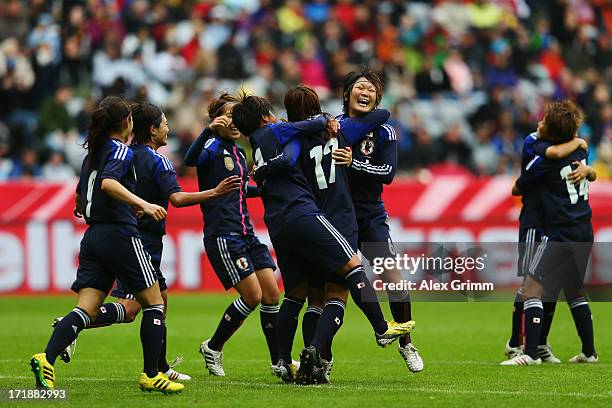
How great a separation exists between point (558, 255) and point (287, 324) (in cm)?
279

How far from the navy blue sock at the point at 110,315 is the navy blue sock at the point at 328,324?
169 centimetres

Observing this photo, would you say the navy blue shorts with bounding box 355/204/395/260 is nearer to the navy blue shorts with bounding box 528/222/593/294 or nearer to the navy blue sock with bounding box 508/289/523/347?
the navy blue shorts with bounding box 528/222/593/294

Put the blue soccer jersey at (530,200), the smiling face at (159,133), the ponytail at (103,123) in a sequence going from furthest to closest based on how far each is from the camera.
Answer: the blue soccer jersey at (530,200)
the smiling face at (159,133)
the ponytail at (103,123)

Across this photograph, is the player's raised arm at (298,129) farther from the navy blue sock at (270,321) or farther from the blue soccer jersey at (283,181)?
the navy blue sock at (270,321)

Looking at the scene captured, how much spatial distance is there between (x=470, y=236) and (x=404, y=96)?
5097 mm

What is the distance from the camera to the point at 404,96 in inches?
894

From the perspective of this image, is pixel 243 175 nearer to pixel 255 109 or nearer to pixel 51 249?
pixel 255 109

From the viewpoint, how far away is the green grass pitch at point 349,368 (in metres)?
8.17

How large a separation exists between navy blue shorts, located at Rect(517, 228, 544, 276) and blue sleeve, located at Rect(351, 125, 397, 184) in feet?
6.81

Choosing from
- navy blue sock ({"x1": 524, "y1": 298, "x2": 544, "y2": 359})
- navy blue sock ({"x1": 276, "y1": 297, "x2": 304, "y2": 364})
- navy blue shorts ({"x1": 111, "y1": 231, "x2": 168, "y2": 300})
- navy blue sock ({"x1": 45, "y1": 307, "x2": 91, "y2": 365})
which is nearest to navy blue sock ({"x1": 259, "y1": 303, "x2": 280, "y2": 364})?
navy blue sock ({"x1": 276, "y1": 297, "x2": 304, "y2": 364})

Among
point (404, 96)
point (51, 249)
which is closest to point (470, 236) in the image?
point (404, 96)

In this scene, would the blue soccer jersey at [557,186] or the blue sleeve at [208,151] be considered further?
the blue soccer jersey at [557,186]

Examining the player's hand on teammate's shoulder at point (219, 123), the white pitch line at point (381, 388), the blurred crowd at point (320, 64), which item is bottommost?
the white pitch line at point (381, 388)

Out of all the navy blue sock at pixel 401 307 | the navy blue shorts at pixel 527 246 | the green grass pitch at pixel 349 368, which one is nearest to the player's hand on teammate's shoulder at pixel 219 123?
the navy blue sock at pixel 401 307
